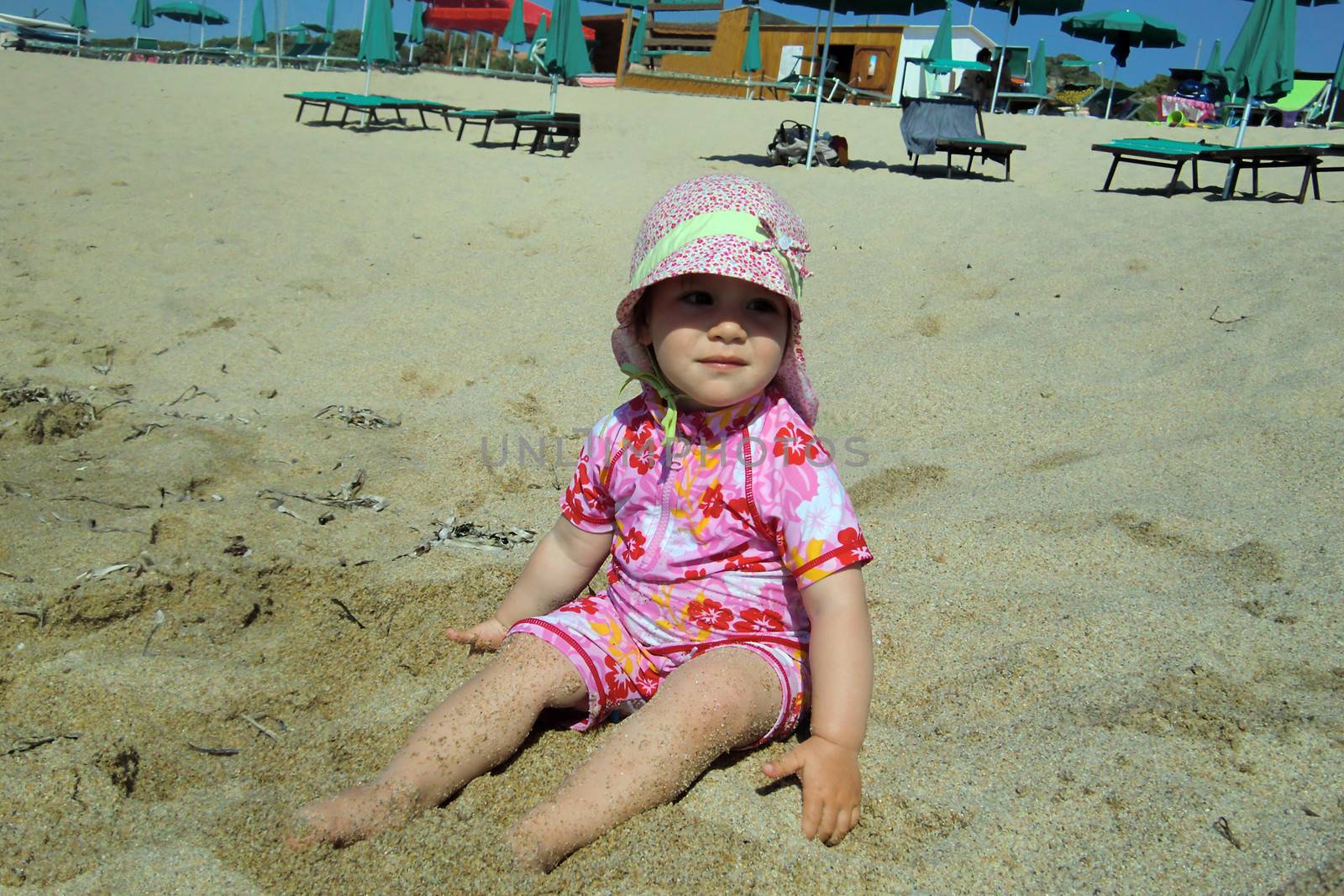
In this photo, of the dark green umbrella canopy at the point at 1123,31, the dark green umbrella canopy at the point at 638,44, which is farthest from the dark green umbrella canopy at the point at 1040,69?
the dark green umbrella canopy at the point at 638,44

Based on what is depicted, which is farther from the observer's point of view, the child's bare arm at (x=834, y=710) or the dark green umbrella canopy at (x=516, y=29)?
the dark green umbrella canopy at (x=516, y=29)

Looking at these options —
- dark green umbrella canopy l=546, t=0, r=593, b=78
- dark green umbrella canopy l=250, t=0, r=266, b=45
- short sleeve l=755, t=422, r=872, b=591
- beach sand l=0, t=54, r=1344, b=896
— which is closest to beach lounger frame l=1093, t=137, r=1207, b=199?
beach sand l=0, t=54, r=1344, b=896

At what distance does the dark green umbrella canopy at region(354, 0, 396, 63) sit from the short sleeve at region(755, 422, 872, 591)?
13.4 meters

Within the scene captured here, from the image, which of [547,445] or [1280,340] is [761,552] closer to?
[547,445]

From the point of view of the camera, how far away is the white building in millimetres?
21891

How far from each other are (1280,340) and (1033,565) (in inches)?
81.9

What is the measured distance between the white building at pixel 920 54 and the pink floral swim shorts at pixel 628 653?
2200cm

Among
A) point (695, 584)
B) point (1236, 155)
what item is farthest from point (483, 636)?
point (1236, 155)

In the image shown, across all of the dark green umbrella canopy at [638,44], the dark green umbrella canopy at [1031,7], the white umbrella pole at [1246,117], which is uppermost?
the dark green umbrella canopy at [1031,7]

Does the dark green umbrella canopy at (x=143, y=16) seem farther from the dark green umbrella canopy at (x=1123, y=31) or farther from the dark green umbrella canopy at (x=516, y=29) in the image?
the dark green umbrella canopy at (x=1123, y=31)

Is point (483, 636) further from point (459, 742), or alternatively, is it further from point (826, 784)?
point (826, 784)

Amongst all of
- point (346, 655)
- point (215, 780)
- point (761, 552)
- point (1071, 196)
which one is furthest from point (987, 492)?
point (1071, 196)

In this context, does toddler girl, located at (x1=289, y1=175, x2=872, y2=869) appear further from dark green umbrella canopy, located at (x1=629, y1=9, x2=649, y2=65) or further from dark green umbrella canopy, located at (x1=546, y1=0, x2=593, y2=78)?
dark green umbrella canopy, located at (x1=629, y1=9, x2=649, y2=65)

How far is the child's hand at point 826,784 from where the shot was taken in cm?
152
